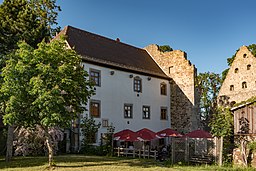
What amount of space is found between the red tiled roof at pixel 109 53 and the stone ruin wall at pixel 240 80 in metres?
6.58

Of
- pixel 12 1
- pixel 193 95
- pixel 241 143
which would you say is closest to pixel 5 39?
pixel 12 1

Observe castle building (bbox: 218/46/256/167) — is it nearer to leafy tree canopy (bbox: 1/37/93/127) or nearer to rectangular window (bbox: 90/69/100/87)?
rectangular window (bbox: 90/69/100/87)

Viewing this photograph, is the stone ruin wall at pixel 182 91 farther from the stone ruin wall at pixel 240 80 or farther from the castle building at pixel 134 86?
the stone ruin wall at pixel 240 80

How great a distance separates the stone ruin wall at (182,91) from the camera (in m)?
29.4

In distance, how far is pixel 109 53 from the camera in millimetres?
27688

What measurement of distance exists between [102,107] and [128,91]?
3.45 m

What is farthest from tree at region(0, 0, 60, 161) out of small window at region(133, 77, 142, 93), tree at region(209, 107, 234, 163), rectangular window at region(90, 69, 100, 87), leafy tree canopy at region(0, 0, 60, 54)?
tree at region(209, 107, 234, 163)

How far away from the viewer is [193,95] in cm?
2933

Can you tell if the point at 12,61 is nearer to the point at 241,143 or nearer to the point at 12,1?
the point at 241,143

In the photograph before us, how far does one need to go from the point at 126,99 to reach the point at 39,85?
563 inches

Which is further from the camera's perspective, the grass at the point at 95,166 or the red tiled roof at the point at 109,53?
the red tiled roof at the point at 109,53

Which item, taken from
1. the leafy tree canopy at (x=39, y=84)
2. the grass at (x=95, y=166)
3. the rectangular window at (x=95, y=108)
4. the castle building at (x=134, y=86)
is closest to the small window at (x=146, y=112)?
the castle building at (x=134, y=86)

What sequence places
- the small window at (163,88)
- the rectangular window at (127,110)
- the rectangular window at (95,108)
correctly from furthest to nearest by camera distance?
the small window at (163,88)
the rectangular window at (127,110)
the rectangular window at (95,108)

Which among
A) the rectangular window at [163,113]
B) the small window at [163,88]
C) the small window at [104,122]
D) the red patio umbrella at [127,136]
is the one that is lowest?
the red patio umbrella at [127,136]
